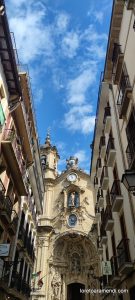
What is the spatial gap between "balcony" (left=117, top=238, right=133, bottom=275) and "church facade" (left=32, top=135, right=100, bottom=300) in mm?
17076

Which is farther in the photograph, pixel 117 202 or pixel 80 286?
pixel 80 286

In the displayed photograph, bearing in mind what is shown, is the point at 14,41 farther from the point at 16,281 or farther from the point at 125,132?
the point at 16,281

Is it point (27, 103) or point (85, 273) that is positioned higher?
point (27, 103)

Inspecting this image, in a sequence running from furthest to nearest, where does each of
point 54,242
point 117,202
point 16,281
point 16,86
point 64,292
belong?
point 54,242
point 64,292
point 16,281
point 16,86
point 117,202

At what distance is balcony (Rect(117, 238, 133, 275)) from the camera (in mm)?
9078

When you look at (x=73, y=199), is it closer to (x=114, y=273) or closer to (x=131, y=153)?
(x=114, y=273)

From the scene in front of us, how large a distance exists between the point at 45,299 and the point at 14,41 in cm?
2314

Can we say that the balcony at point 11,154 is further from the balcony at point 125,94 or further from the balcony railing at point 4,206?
the balcony at point 125,94

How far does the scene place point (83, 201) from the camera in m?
30.8

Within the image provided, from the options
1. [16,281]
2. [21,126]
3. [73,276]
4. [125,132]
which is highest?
[21,126]

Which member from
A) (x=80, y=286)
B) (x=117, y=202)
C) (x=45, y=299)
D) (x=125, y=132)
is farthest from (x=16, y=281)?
(x=80, y=286)

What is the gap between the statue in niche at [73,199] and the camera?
3062cm

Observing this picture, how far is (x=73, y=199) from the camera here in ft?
102

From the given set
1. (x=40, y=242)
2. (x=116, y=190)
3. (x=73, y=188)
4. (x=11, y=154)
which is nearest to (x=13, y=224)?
(x=11, y=154)
